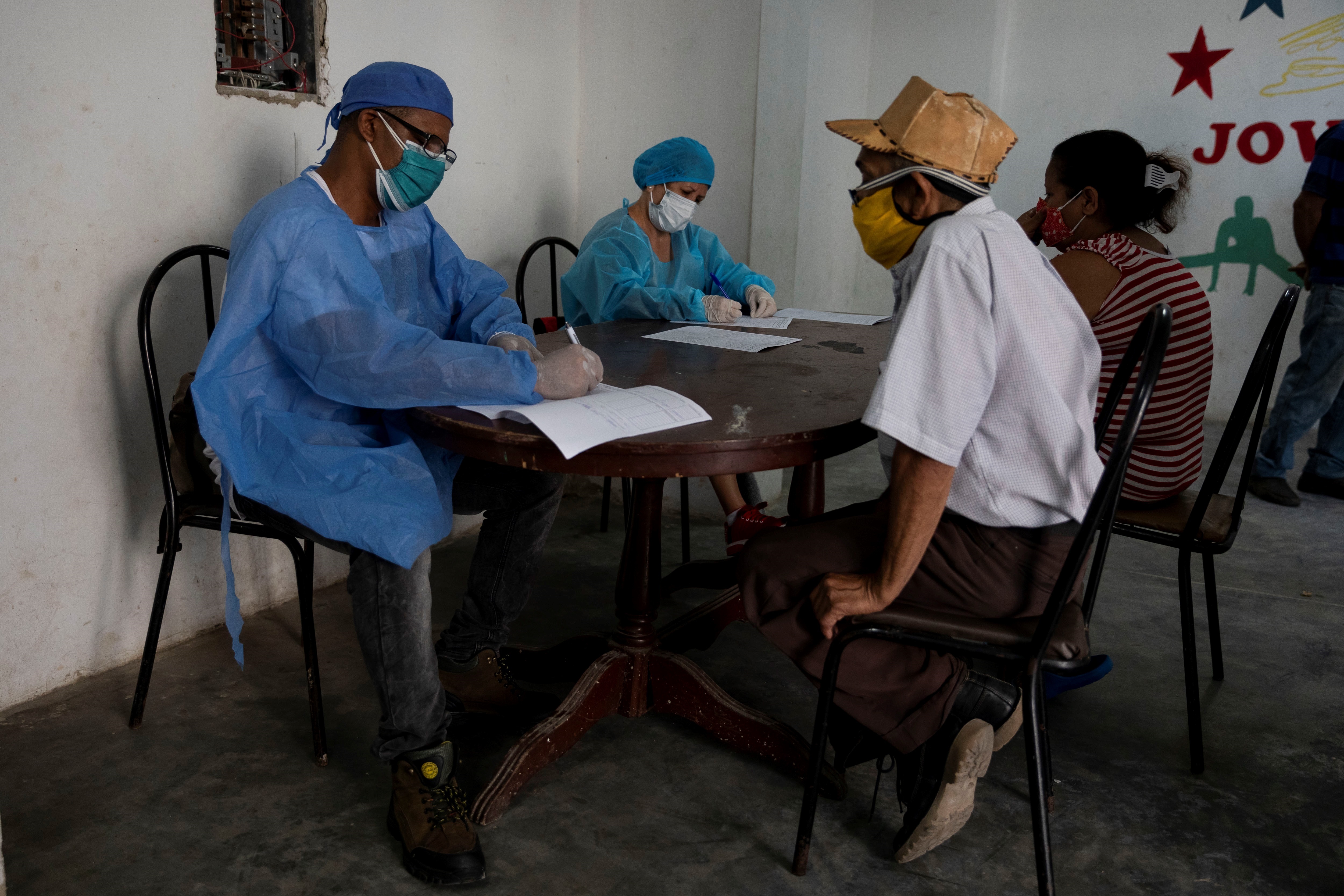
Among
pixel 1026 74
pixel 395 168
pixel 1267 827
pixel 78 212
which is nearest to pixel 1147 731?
pixel 1267 827

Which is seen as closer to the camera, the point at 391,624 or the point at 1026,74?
the point at 391,624

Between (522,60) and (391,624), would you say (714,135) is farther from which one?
(391,624)

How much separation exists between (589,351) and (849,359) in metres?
0.70

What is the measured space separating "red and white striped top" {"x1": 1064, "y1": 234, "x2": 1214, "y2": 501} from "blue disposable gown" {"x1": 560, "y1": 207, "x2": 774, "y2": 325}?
3.21ft

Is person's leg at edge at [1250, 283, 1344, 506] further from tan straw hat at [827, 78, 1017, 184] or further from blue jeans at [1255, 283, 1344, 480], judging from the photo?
tan straw hat at [827, 78, 1017, 184]

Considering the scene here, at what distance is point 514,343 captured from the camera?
1.84m

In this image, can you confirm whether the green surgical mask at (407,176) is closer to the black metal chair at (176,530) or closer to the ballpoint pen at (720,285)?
the black metal chair at (176,530)

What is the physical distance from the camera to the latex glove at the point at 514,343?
1799 mm

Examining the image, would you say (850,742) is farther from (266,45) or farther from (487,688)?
(266,45)

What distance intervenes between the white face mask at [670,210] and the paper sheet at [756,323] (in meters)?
0.38

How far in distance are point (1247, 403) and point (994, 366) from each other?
30.1 inches

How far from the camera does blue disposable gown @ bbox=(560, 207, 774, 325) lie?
2.51 meters

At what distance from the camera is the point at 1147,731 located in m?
2.04

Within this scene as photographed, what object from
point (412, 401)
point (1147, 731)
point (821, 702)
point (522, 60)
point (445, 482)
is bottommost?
point (1147, 731)
